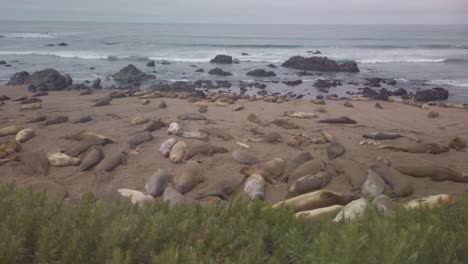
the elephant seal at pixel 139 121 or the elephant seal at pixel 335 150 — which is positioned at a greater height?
the elephant seal at pixel 335 150

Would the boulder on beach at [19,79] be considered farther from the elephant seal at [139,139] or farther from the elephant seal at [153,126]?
the elephant seal at [139,139]

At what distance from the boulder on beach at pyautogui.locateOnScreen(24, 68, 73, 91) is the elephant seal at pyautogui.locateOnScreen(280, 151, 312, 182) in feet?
54.3

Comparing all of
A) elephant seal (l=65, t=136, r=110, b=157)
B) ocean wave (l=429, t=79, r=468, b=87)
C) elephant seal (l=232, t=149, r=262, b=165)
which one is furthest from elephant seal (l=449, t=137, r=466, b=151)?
ocean wave (l=429, t=79, r=468, b=87)

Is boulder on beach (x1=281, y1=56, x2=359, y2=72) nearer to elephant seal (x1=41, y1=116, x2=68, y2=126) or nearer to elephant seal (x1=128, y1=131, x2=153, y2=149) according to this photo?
elephant seal (x1=41, y1=116, x2=68, y2=126)

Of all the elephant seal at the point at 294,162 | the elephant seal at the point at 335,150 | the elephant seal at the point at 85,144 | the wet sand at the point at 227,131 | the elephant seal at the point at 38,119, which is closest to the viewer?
the wet sand at the point at 227,131

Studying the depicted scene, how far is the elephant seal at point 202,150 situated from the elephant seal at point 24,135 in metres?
4.49

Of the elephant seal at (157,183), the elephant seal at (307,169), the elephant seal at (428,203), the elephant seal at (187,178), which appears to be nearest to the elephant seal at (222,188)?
the elephant seal at (187,178)

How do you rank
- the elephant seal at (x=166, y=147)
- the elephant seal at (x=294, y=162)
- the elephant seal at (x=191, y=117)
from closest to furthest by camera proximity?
1. the elephant seal at (x=294, y=162)
2. the elephant seal at (x=166, y=147)
3. the elephant seal at (x=191, y=117)

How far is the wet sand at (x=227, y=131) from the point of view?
7742 mm

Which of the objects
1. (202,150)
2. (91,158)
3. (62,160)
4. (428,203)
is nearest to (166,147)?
(202,150)

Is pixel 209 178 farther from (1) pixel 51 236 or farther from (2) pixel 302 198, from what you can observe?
(1) pixel 51 236

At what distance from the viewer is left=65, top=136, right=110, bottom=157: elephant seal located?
9.15m

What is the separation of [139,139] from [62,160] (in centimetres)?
193

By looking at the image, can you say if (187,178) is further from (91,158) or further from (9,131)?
(9,131)
